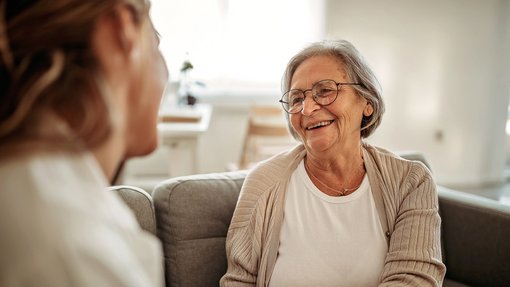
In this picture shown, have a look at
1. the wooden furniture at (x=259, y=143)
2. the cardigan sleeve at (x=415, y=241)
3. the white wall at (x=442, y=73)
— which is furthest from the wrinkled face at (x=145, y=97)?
the white wall at (x=442, y=73)

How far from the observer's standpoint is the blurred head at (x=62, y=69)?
472mm

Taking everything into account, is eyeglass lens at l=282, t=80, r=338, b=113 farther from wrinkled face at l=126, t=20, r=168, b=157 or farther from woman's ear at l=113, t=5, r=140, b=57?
woman's ear at l=113, t=5, r=140, b=57

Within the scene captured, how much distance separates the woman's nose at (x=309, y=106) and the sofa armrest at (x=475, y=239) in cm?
64

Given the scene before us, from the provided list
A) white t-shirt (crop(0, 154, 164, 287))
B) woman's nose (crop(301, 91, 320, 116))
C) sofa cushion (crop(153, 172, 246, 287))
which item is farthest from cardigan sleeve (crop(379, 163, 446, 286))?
white t-shirt (crop(0, 154, 164, 287))

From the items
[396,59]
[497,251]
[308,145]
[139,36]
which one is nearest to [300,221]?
[308,145]

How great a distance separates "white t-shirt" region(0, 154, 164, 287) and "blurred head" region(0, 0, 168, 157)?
3 centimetres

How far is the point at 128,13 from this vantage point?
0.53 metres

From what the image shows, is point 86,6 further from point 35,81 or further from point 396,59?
point 396,59

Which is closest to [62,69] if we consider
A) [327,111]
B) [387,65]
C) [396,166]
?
[327,111]

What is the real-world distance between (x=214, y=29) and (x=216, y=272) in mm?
3386

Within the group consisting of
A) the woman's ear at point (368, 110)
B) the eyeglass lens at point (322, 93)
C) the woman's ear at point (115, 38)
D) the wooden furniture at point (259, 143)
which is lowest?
the wooden furniture at point (259, 143)

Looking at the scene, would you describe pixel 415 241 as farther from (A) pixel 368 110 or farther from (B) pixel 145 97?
(B) pixel 145 97

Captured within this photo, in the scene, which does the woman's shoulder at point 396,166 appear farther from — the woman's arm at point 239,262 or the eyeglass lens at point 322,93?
the woman's arm at point 239,262

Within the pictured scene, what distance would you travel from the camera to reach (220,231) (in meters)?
1.58
